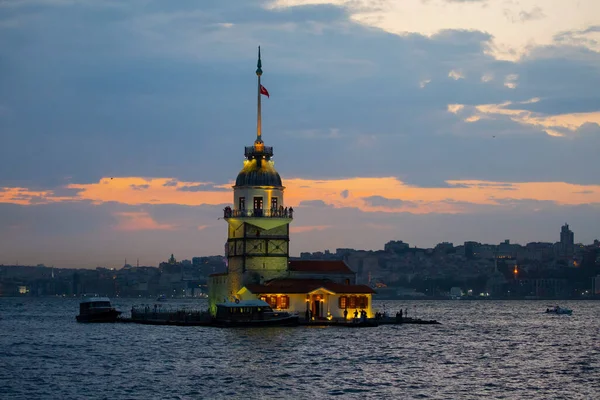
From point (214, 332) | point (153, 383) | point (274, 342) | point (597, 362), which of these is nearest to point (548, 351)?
point (597, 362)

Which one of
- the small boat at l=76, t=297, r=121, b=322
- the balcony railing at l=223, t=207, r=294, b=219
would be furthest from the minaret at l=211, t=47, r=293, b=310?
the small boat at l=76, t=297, r=121, b=322

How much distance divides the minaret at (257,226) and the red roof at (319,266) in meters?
2.41

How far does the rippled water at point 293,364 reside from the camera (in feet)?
201

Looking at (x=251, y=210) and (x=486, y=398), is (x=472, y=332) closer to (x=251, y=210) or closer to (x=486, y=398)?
(x=251, y=210)

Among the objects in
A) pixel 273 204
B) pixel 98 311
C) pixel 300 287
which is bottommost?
pixel 98 311

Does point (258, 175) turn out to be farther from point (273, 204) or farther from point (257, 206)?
point (273, 204)

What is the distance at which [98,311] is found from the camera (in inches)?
4966

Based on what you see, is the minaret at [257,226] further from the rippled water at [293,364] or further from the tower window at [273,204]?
the rippled water at [293,364]

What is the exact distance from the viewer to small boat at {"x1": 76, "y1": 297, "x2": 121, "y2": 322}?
12475 centimetres

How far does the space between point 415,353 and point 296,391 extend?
995 inches

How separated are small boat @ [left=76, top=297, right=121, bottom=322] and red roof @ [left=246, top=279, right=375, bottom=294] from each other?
75.8ft

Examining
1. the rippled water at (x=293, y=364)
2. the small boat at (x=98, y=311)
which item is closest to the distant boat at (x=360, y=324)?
the rippled water at (x=293, y=364)

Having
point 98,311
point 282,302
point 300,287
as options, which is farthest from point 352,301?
point 98,311

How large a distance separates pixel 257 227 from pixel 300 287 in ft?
28.2
